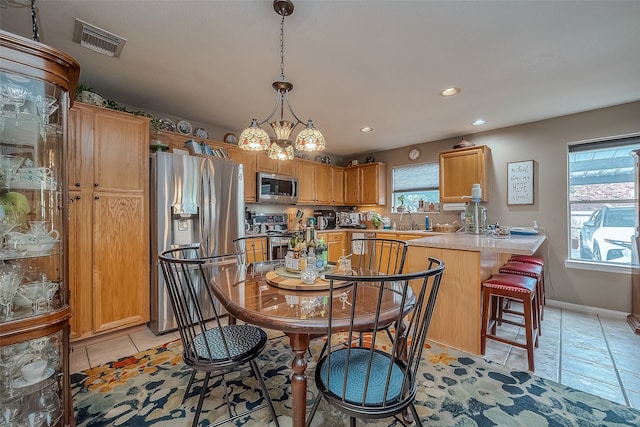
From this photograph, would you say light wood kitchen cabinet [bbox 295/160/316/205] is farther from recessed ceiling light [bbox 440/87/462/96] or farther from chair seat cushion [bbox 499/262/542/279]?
chair seat cushion [bbox 499/262/542/279]

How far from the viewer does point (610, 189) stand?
3166 millimetres

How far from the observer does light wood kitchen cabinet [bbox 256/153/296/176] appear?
4.02 m

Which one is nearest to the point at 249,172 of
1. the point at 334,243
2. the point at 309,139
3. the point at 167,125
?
the point at 167,125

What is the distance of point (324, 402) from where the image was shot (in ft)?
5.32

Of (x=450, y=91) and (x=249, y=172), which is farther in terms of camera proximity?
(x=249, y=172)

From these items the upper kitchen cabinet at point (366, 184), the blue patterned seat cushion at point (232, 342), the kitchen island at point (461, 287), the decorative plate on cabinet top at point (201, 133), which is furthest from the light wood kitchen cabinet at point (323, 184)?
the blue patterned seat cushion at point (232, 342)

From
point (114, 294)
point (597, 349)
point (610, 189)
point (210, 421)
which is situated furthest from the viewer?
point (610, 189)

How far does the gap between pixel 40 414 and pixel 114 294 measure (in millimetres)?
1274

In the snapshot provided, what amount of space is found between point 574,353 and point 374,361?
218 cm

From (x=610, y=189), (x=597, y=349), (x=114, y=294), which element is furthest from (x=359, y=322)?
(x=610, y=189)

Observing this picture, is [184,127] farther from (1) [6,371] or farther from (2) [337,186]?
(2) [337,186]

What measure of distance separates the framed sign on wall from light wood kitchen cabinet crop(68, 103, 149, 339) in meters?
4.60

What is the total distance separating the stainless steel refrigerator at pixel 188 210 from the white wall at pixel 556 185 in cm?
372

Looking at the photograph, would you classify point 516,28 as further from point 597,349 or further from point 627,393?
point 597,349
